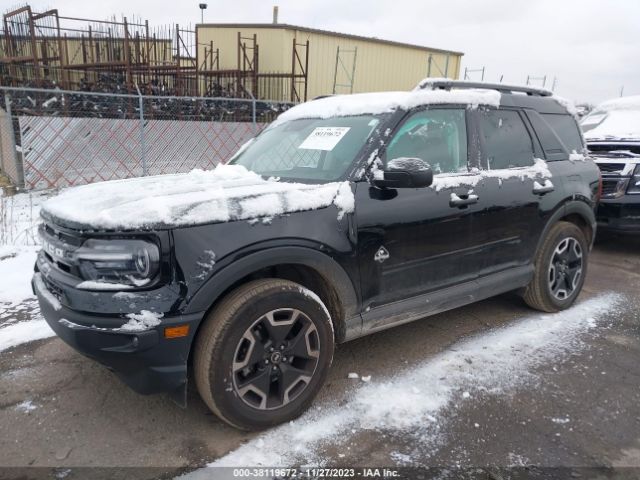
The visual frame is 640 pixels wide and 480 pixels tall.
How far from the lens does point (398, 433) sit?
8.50 feet

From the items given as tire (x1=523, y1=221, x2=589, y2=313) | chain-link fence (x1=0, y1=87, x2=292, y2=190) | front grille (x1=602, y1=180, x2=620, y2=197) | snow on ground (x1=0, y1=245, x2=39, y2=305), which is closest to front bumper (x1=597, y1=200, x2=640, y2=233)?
front grille (x1=602, y1=180, x2=620, y2=197)

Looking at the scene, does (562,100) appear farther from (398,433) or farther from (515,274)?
(398,433)

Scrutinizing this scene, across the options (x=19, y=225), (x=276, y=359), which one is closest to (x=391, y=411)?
(x=276, y=359)

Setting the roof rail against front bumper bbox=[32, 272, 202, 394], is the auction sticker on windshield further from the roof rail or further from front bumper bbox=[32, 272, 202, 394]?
front bumper bbox=[32, 272, 202, 394]

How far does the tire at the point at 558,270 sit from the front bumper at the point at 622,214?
203cm

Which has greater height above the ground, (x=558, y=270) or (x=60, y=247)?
(x=60, y=247)

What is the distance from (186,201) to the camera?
234 cm

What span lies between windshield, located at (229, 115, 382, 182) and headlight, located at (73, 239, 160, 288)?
3.80 feet

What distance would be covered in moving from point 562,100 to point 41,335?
15.9 ft

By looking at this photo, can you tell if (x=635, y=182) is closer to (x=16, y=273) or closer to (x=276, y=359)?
(x=276, y=359)

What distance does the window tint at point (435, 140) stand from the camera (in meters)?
3.13

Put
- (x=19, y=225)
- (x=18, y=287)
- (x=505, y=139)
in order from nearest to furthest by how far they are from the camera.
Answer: (x=505, y=139), (x=18, y=287), (x=19, y=225)

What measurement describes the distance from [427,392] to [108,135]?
10250 mm

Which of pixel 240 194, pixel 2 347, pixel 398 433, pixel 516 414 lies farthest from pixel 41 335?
pixel 516 414
